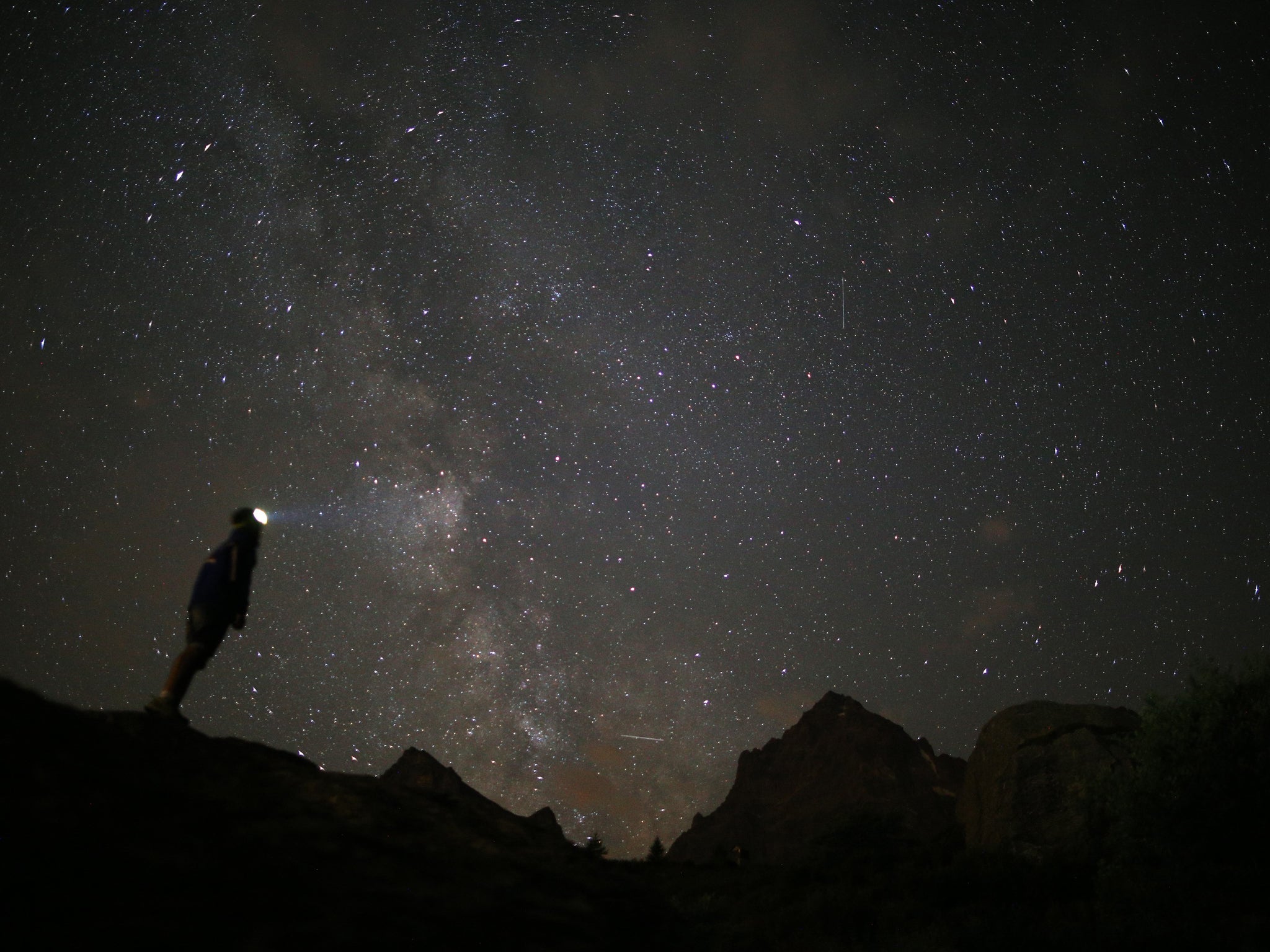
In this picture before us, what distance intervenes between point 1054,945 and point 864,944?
7.86 feet

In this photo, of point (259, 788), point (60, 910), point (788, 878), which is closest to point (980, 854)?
point (788, 878)

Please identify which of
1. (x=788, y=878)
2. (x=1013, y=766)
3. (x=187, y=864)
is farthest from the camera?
(x=1013, y=766)

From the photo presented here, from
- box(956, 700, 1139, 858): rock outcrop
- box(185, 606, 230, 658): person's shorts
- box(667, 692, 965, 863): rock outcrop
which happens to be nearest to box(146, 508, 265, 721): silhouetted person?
box(185, 606, 230, 658): person's shorts

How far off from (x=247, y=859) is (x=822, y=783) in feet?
431

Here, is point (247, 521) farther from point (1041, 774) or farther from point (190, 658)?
point (1041, 774)

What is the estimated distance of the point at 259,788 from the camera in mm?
4621

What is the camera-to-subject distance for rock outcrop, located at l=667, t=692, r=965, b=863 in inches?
4080

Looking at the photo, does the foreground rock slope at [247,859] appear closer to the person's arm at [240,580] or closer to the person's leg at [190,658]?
the person's leg at [190,658]

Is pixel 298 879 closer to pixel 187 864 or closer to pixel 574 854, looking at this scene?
pixel 187 864

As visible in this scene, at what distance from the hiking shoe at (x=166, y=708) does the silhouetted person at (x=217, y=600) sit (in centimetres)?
6

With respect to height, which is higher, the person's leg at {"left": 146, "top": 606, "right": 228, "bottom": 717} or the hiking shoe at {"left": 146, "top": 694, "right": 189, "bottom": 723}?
the person's leg at {"left": 146, "top": 606, "right": 228, "bottom": 717}

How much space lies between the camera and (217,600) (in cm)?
680

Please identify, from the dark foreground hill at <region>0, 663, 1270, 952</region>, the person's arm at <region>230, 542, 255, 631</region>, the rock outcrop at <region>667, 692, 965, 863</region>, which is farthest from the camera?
the rock outcrop at <region>667, 692, 965, 863</region>

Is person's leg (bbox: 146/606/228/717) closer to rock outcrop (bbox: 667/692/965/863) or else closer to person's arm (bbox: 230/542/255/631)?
person's arm (bbox: 230/542/255/631)
